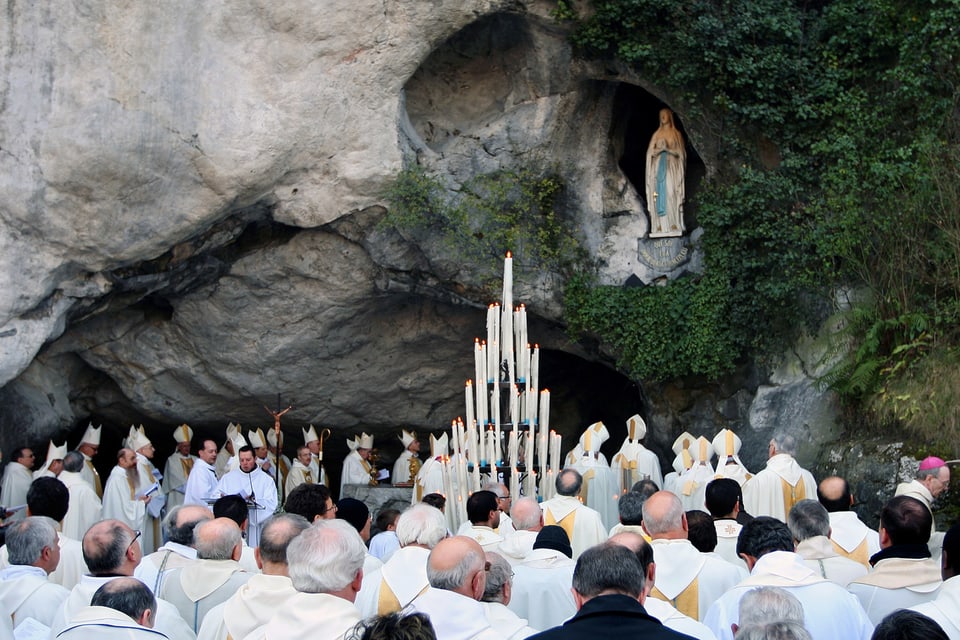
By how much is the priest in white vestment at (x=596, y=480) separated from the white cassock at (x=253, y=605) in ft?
29.0

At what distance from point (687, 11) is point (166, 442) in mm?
10239

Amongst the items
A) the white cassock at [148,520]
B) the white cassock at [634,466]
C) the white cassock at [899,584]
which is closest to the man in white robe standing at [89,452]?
the white cassock at [148,520]

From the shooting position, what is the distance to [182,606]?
5918 millimetres

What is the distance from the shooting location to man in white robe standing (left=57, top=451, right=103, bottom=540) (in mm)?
12078

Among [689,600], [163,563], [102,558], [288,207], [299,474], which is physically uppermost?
[288,207]

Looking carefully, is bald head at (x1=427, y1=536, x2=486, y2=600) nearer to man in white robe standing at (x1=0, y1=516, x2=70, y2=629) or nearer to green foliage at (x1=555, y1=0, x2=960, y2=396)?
man in white robe standing at (x1=0, y1=516, x2=70, y2=629)

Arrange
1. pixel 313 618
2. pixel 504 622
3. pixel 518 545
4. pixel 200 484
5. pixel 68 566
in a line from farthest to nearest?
pixel 200 484 → pixel 68 566 → pixel 518 545 → pixel 504 622 → pixel 313 618

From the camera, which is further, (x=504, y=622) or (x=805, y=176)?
(x=805, y=176)

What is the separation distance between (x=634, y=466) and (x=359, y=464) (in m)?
4.82

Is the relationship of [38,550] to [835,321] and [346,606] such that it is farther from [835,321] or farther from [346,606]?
[835,321]

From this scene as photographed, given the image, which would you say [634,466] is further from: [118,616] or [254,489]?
[118,616]

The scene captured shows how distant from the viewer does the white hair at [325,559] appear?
4012 mm

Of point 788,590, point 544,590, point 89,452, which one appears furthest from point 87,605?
point 89,452

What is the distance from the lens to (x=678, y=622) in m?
4.48
